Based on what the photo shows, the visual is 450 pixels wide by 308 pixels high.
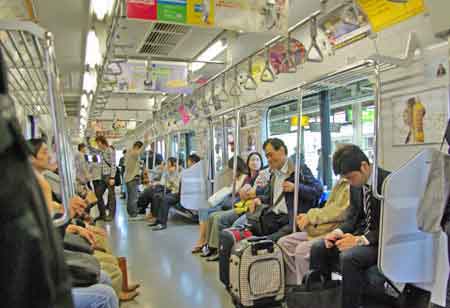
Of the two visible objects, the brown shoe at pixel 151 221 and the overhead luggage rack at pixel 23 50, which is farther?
the brown shoe at pixel 151 221

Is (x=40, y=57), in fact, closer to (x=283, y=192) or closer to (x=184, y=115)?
(x=283, y=192)

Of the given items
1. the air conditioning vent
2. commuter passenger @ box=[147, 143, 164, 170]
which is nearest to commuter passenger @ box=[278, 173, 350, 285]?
the air conditioning vent

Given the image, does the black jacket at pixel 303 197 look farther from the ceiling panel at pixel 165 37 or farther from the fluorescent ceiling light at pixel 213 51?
the fluorescent ceiling light at pixel 213 51

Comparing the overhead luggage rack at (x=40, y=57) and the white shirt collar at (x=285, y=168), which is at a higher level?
the overhead luggage rack at (x=40, y=57)

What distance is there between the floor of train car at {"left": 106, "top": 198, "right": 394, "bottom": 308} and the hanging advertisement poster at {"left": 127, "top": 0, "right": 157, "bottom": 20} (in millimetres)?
2520

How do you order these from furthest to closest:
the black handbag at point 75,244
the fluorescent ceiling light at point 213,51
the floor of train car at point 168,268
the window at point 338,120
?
1. the fluorescent ceiling light at point 213,51
2. the window at point 338,120
3. the floor of train car at point 168,268
4. the black handbag at point 75,244

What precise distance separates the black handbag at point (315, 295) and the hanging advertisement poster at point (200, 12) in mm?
2283

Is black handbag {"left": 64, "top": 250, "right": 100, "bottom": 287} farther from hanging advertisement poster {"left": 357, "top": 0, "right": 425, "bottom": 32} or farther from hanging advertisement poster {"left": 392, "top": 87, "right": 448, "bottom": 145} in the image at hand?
hanging advertisement poster {"left": 357, "top": 0, "right": 425, "bottom": 32}

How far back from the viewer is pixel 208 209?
5.37 m

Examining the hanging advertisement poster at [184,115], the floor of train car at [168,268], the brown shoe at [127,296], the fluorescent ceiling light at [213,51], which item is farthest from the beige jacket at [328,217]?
the hanging advertisement poster at [184,115]

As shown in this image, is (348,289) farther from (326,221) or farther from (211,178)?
(211,178)

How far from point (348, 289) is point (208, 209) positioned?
116 inches

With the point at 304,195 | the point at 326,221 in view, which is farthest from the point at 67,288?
the point at 304,195

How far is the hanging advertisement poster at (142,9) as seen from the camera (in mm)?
3139
